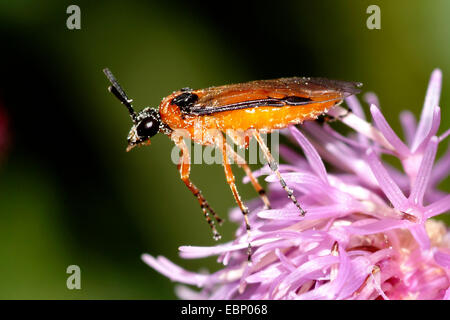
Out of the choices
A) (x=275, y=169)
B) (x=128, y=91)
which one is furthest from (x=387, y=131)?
(x=128, y=91)

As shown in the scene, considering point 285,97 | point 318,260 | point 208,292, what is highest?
point 285,97

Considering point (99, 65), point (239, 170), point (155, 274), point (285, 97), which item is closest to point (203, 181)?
point (239, 170)

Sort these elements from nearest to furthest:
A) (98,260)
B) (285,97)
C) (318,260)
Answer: (318,260) < (285,97) < (98,260)

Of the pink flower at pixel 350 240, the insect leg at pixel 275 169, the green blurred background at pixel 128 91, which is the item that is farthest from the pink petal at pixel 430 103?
the green blurred background at pixel 128 91

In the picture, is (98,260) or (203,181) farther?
(203,181)

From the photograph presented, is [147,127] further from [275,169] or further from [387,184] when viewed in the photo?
[387,184]

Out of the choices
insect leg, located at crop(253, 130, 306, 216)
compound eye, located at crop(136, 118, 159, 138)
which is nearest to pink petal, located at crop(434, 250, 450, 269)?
insect leg, located at crop(253, 130, 306, 216)

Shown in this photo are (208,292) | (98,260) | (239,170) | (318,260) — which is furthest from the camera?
(239,170)
